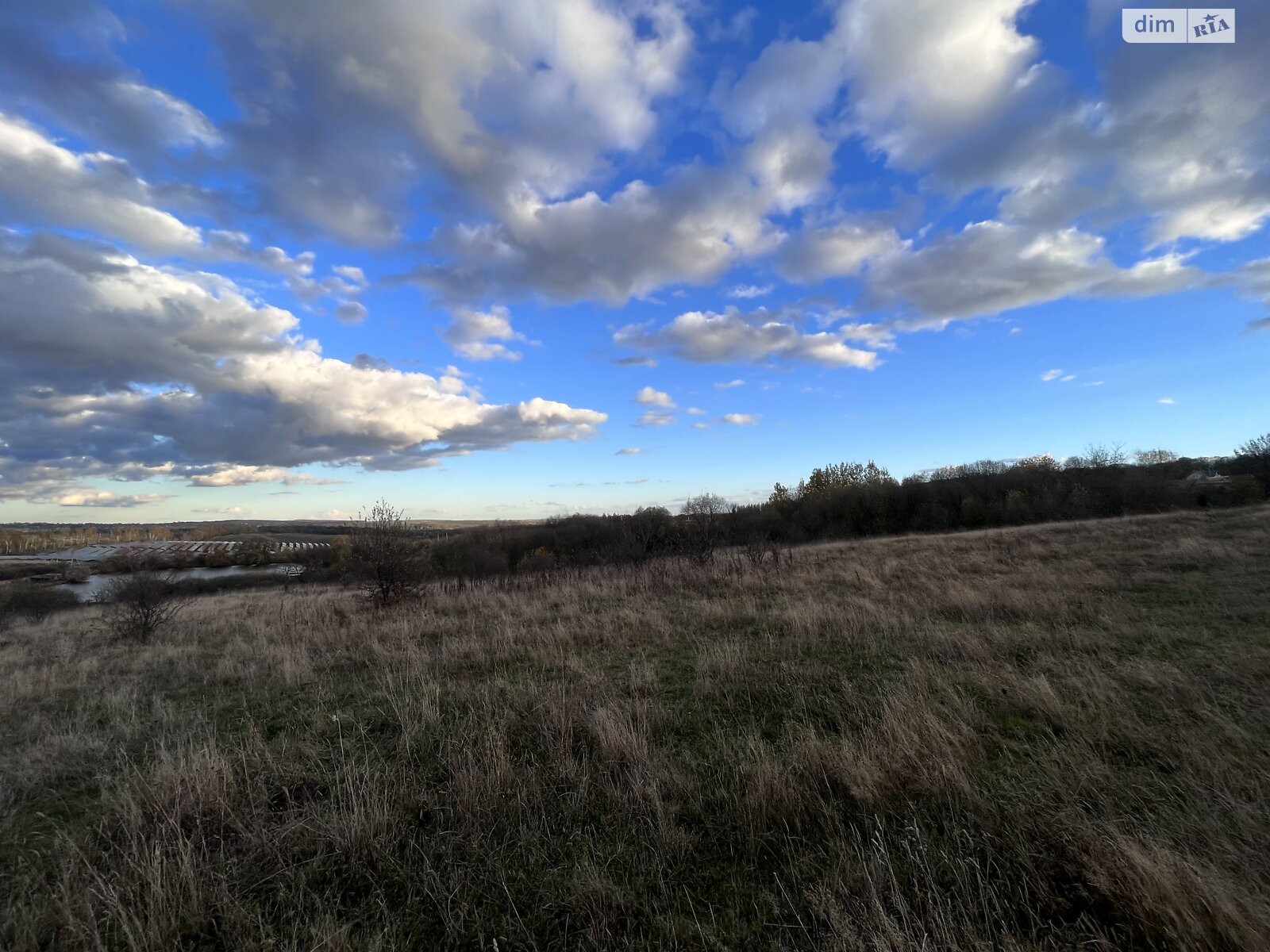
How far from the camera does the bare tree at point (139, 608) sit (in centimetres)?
1252

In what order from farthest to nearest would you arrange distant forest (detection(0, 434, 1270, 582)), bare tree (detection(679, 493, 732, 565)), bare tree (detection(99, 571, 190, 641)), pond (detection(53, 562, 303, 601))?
pond (detection(53, 562, 303, 601)), distant forest (detection(0, 434, 1270, 582)), bare tree (detection(679, 493, 732, 565)), bare tree (detection(99, 571, 190, 641))

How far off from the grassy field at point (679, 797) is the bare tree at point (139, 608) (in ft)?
16.3

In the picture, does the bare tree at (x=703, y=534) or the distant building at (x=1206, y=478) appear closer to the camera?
the bare tree at (x=703, y=534)

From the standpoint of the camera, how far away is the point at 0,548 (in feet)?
317

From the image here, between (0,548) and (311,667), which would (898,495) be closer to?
(311,667)

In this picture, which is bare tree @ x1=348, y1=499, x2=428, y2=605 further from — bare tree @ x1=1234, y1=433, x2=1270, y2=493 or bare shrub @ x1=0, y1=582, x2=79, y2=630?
bare tree @ x1=1234, y1=433, x2=1270, y2=493

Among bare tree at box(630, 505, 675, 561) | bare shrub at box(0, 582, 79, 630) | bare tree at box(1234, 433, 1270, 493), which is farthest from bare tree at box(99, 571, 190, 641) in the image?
bare tree at box(1234, 433, 1270, 493)

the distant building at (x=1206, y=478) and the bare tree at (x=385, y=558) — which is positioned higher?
the distant building at (x=1206, y=478)

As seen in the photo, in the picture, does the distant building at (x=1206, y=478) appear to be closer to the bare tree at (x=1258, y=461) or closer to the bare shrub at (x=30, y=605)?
the bare tree at (x=1258, y=461)

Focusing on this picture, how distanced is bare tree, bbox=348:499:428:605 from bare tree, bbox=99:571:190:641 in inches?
173

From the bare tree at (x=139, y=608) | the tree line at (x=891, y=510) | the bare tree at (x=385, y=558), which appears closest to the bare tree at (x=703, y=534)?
the tree line at (x=891, y=510)

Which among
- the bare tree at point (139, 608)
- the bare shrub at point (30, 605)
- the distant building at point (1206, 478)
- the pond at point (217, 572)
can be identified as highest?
the distant building at point (1206, 478)

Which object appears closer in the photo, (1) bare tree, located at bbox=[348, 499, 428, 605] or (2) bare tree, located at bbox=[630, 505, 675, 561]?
(1) bare tree, located at bbox=[348, 499, 428, 605]

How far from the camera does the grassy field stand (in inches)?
102
